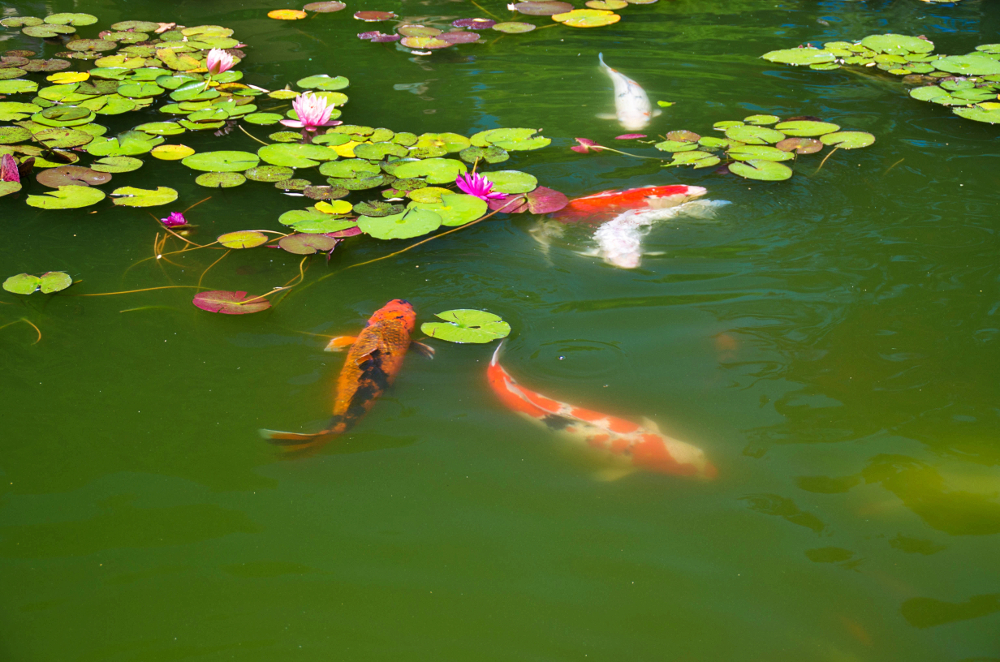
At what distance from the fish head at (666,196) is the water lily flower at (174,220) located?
193 centimetres

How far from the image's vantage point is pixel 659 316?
2.45 m

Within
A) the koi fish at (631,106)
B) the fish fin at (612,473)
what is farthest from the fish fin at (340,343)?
the koi fish at (631,106)

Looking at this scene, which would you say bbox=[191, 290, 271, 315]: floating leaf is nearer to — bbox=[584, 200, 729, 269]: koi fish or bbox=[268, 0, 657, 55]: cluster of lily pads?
bbox=[584, 200, 729, 269]: koi fish

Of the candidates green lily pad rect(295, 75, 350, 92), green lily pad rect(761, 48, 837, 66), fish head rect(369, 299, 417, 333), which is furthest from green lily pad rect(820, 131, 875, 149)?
Answer: green lily pad rect(295, 75, 350, 92)

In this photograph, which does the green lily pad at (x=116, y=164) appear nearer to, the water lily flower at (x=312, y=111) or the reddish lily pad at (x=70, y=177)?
the reddish lily pad at (x=70, y=177)

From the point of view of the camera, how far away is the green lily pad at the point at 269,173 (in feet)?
10.4

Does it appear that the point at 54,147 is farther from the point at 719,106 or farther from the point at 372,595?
the point at 719,106

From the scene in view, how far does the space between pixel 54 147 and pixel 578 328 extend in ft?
8.83

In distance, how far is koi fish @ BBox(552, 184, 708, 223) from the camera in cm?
298

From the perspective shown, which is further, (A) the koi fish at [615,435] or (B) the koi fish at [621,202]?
(B) the koi fish at [621,202]

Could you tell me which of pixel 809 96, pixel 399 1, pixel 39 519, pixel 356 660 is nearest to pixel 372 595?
pixel 356 660

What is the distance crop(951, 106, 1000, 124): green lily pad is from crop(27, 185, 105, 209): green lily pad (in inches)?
167

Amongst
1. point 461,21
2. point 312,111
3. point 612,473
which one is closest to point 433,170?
point 312,111

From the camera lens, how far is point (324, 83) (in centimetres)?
415
